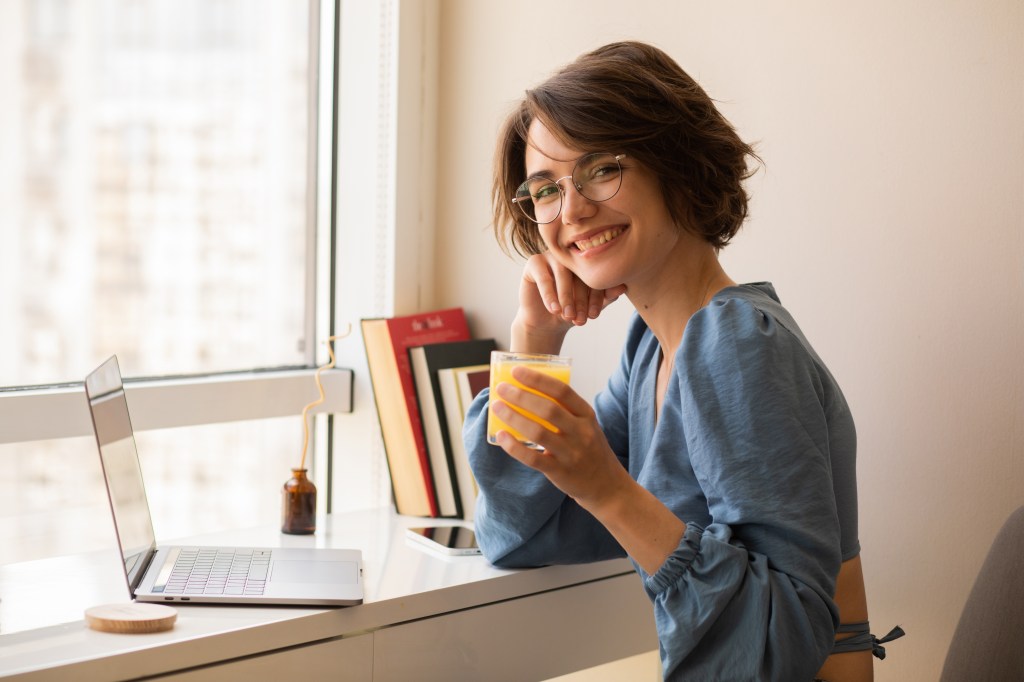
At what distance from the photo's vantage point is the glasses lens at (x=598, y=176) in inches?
47.0

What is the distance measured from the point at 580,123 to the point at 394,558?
717mm

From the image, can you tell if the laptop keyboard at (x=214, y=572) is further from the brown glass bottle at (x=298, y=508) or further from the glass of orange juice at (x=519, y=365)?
the glass of orange juice at (x=519, y=365)

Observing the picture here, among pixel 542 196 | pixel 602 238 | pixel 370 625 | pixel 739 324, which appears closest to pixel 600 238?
pixel 602 238

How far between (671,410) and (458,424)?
658 mm

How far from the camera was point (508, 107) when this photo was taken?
1.87 m

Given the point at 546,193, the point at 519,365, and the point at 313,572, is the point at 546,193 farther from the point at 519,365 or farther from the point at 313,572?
the point at 313,572

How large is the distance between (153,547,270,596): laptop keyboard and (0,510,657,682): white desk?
3 centimetres

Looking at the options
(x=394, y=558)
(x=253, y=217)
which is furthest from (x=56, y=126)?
(x=394, y=558)

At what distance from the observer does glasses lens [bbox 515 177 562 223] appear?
4.12 ft

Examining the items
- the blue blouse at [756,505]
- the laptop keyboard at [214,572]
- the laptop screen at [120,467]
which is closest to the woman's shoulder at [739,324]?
the blue blouse at [756,505]

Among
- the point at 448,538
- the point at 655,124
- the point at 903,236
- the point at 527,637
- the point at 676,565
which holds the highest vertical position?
the point at 655,124

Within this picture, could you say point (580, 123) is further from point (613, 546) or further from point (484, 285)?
Result: point (484, 285)

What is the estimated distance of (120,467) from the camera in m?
1.33

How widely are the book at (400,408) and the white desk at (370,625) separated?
12 cm
